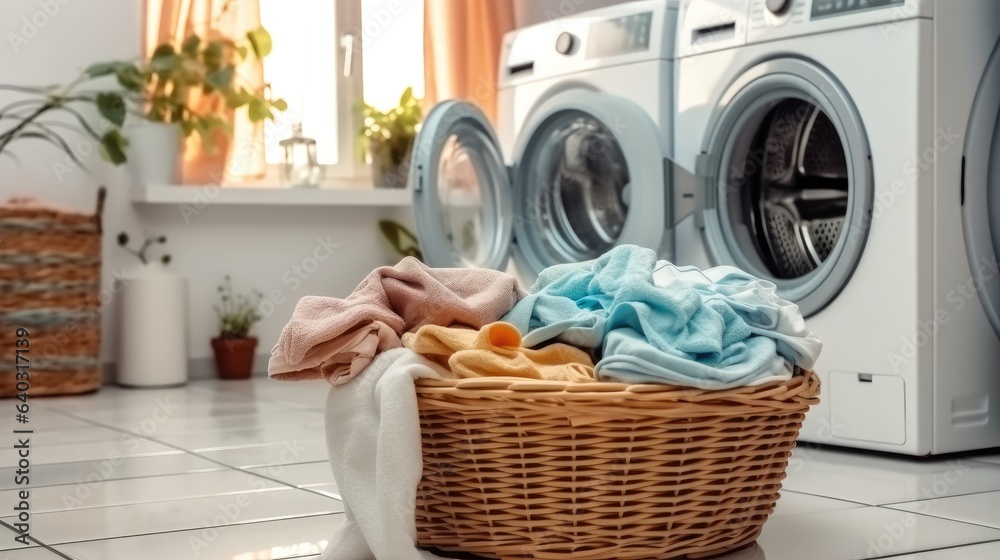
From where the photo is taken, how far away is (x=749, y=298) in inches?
45.8

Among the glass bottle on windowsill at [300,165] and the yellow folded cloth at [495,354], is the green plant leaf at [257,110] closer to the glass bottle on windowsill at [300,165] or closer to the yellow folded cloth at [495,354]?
the glass bottle on windowsill at [300,165]

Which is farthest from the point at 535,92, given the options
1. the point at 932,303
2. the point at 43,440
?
the point at 43,440

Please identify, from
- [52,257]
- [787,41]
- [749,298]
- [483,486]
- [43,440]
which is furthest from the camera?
[52,257]

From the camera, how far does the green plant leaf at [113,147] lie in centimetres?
284

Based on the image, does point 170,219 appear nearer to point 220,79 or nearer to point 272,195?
point 272,195

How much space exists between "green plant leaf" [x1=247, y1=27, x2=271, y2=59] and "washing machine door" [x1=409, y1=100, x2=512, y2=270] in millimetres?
1003

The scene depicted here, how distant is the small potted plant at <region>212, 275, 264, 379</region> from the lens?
3.20 meters

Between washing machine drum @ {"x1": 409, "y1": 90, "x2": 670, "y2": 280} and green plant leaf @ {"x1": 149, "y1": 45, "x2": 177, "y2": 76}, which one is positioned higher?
→ green plant leaf @ {"x1": 149, "y1": 45, "x2": 177, "y2": 76}

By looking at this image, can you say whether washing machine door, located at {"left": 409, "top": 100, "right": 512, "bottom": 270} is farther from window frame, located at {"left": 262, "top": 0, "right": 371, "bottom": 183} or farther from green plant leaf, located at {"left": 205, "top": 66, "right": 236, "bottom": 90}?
window frame, located at {"left": 262, "top": 0, "right": 371, "bottom": 183}

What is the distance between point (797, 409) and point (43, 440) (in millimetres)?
1549

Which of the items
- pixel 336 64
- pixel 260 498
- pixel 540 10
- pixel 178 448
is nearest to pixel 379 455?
pixel 260 498

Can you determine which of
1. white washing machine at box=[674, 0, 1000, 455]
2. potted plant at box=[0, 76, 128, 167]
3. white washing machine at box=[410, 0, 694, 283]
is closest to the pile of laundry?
white washing machine at box=[674, 0, 1000, 455]

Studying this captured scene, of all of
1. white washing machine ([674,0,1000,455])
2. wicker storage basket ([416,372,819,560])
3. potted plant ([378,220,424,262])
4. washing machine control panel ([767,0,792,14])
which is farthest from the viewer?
potted plant ([378,220,424,262])

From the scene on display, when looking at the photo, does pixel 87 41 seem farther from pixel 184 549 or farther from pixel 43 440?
pixel 184 549
